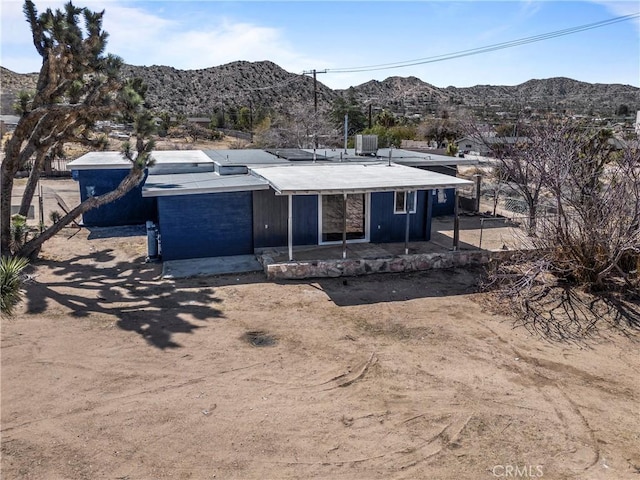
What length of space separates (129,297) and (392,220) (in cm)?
822

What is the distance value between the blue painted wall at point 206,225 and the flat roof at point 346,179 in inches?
52.1

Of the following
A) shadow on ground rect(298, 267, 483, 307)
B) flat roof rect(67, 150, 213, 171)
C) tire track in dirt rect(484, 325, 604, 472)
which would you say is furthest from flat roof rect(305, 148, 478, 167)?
tire track in dirt rect(484, 325, 604, 472)

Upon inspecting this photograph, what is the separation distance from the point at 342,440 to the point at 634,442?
381cm

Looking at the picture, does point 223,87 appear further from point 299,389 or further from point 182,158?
point 299,389

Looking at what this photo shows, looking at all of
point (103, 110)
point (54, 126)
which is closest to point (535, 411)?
point (103, 110)

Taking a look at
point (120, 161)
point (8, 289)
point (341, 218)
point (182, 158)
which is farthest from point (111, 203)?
point (8, 289)

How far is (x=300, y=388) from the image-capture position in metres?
7.97

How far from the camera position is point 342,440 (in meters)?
6.63

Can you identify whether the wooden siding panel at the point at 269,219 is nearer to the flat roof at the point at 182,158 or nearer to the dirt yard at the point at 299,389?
the dirt yard at the point at 299,389

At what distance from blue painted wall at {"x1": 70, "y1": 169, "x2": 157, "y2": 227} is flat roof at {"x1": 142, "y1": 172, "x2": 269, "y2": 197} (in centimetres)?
335

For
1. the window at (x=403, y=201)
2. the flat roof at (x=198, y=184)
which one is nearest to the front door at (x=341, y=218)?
the window at (x=403, y=201)

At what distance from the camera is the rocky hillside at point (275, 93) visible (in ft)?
263

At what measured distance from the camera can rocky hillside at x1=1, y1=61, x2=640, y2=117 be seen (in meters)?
80.3

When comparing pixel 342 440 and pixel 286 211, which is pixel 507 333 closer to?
pixel 342 440
